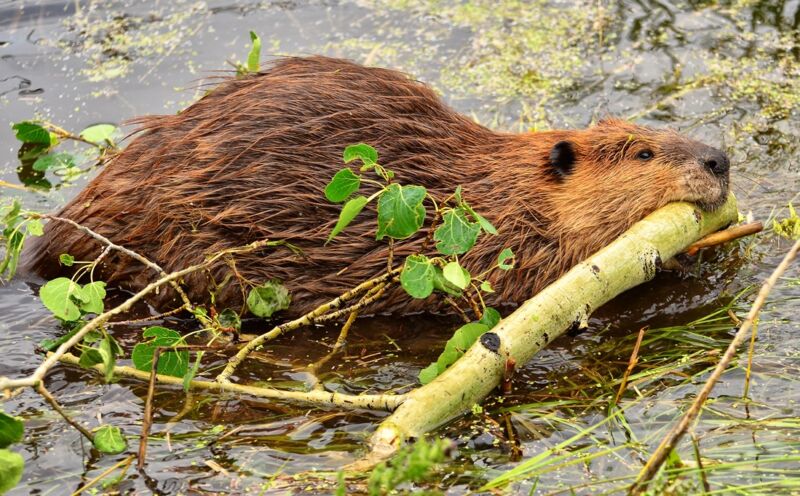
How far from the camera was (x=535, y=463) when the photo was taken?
9.00 ft

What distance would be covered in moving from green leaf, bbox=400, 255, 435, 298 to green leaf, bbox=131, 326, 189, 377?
0.67m

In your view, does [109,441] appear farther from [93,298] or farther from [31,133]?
[31,133]

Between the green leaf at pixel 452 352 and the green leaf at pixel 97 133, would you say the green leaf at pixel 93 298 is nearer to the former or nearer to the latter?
the green leaf at pixel 452 352

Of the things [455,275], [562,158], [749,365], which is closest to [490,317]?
[455,275]

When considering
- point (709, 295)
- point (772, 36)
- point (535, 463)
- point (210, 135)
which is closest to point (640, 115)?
point (772, 36)

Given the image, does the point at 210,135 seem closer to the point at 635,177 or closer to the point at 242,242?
the point at 242,242

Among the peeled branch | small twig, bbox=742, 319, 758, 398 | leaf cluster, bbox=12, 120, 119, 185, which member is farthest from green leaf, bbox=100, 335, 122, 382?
small twig, bbox=742, 319, 758, 398

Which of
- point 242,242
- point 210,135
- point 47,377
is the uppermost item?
point 210,135

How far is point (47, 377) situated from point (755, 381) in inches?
87.8

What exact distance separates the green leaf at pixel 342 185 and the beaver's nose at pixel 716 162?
143 cm

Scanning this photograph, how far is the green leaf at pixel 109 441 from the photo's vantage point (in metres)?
2.78

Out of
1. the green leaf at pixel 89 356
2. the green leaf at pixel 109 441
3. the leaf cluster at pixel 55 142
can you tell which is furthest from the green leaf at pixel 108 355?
the leaf cluster at pixel 55 142

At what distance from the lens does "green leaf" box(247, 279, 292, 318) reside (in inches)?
145

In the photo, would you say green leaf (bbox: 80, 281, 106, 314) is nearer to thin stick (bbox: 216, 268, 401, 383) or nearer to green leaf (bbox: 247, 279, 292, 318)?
thin stick (bbox: 216, 268, 401, 383)
